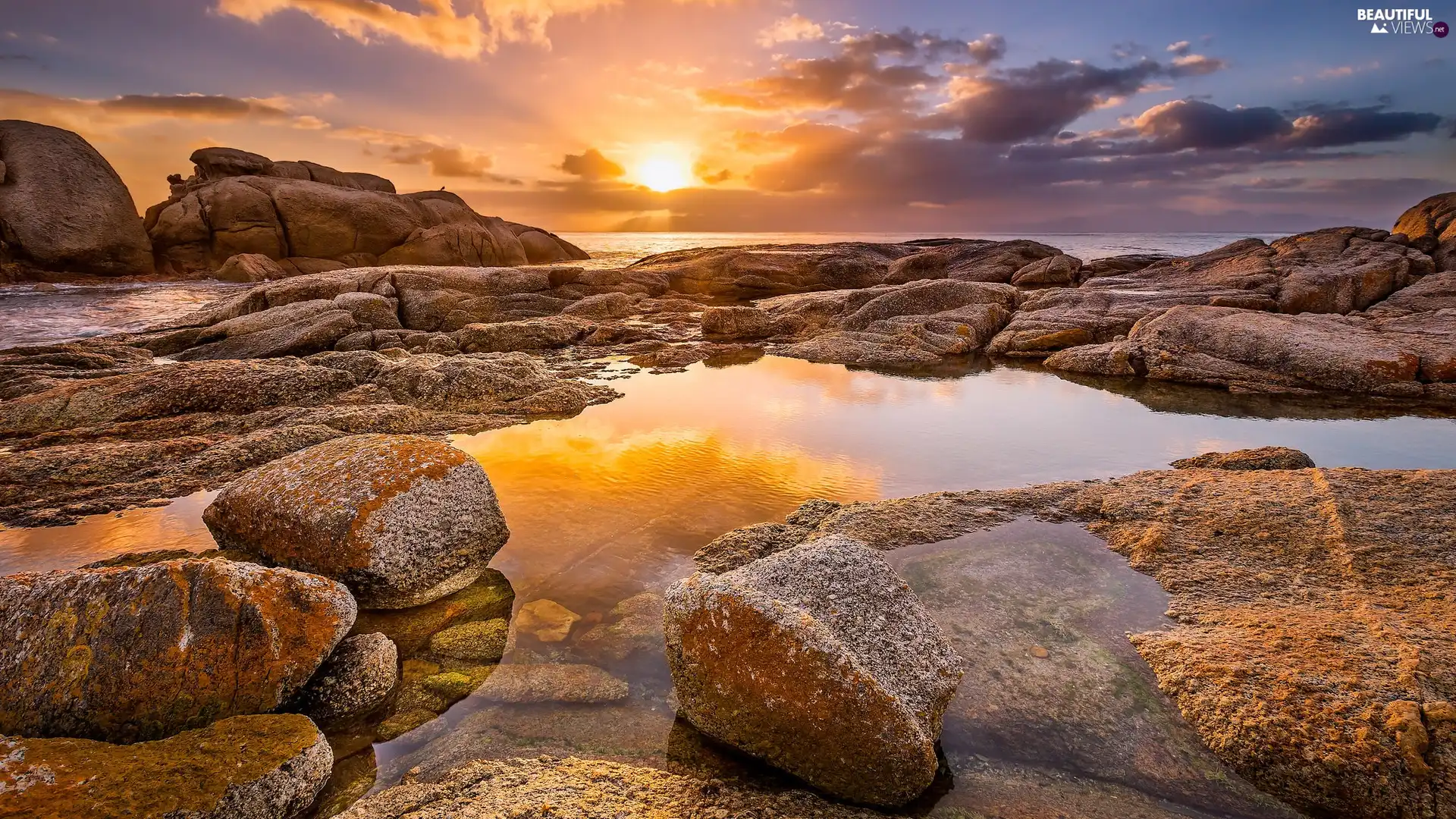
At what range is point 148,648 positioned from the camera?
3627 millimetres

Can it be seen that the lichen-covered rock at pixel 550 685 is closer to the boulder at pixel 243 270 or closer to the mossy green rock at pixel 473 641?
the mossy green rock at pixel 473 641

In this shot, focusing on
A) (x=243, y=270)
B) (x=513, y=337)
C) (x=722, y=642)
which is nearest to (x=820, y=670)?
(x=722, y=642)

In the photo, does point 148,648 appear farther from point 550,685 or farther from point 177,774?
point 550,685

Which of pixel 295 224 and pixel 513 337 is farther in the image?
pixel 295 224

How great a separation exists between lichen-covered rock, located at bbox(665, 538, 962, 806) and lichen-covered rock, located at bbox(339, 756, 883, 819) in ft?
0.84

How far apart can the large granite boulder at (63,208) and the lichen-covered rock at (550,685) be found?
50891 millimetres

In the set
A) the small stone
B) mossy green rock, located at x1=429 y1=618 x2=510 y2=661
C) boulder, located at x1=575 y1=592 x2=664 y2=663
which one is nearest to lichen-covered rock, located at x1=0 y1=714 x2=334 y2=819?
mossy green rock, located at x1=429 y1=618 x2=510 y2=661

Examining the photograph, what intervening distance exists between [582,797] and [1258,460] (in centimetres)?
890

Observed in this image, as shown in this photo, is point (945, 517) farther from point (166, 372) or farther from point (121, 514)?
point (166, 372)

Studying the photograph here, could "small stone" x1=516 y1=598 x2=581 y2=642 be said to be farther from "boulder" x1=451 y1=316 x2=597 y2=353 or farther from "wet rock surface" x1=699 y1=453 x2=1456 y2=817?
"boulder" x1=451 y1=316 x2=597 y2=353

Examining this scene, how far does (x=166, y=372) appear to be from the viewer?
10836 millimetres

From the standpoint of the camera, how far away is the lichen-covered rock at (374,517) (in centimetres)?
525

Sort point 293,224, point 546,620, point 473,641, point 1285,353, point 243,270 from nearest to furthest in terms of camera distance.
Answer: point 473,641 < point 546,620 < point 1285,353 < point 243,270 < point 293,224

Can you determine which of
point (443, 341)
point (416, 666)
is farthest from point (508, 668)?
point (443, 341)
